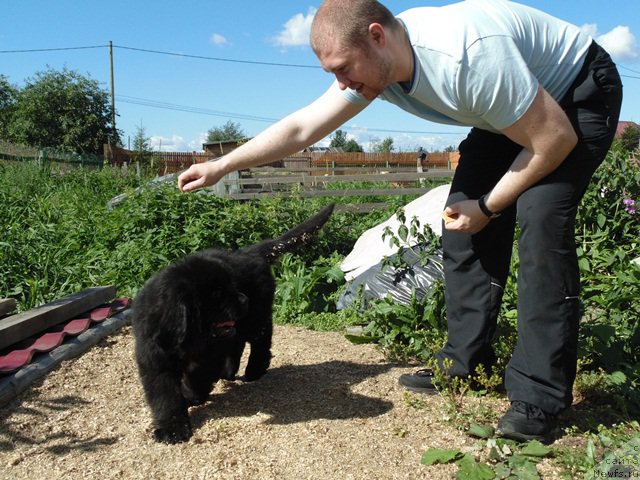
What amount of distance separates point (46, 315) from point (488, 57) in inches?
129

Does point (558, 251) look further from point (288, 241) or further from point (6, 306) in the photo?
point (6, 306)

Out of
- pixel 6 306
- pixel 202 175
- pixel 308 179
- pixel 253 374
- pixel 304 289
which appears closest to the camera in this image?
pixel 202 175

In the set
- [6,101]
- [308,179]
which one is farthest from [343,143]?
[308,179]

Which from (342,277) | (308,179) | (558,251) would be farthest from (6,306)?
(308,179)

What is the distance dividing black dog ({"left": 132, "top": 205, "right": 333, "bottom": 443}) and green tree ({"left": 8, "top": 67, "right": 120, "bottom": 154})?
3128cm

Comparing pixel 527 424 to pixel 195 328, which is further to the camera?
pixel 195 328

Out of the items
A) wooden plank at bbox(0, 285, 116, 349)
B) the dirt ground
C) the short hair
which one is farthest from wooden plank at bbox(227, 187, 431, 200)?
the short hair

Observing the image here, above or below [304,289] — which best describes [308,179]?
above

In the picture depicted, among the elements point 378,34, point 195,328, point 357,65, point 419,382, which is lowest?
point 419,382

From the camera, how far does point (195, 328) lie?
2.86 meters

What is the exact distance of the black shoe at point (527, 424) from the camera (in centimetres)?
248

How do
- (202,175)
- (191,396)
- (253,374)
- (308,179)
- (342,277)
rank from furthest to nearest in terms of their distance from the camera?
(308,179), (342,277), (253,374), (191,396), (202,175)

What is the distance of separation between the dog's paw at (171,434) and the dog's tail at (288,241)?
123 cm

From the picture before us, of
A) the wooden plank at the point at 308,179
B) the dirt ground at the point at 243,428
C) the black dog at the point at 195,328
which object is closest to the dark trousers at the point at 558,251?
the dirt ground at the point at 243,428
